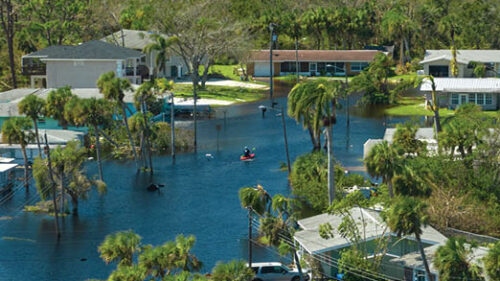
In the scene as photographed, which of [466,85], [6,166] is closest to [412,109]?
[466,85]

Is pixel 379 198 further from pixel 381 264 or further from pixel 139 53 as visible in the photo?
pixel 139 53

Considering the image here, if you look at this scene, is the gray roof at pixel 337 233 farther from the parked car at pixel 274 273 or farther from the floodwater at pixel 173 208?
the floodwater at pixel 173 208

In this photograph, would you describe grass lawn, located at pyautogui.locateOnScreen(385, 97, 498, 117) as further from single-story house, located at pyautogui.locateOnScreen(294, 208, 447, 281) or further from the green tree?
single-story house, located at pyautogui.locateOnScreen(294, 208, 447, 281)

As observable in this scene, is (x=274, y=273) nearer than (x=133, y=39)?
Yes

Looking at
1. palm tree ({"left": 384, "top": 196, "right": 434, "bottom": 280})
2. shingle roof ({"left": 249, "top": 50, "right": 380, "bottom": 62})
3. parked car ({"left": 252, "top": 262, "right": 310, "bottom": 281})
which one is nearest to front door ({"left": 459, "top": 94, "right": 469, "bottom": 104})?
shingle roof ({"left": 249, "top": 50, "right": 380, "bottom": 62})

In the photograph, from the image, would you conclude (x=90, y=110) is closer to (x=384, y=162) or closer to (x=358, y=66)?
(x=384, y=162)

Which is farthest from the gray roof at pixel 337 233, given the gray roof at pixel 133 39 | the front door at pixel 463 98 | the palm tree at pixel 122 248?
the gray roof at pixel 133 39

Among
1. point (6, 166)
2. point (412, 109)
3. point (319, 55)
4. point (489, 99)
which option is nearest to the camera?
point (6, 166)
